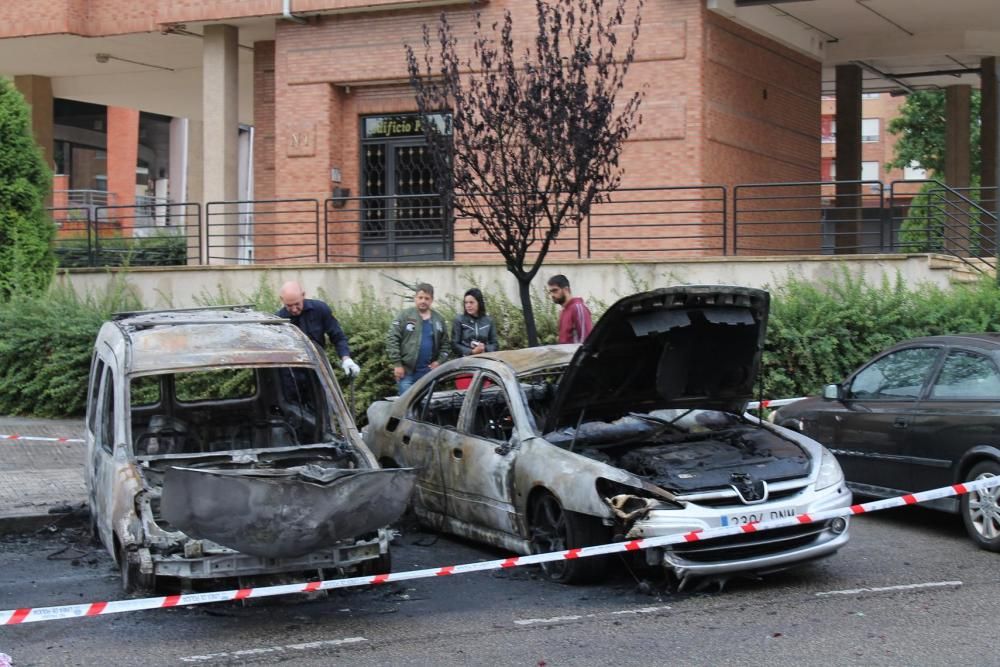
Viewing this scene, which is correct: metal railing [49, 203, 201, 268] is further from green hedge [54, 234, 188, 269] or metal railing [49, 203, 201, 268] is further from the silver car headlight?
the silver car headlight

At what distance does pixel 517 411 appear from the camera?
8586 mm

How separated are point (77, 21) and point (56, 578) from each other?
16.9 metres

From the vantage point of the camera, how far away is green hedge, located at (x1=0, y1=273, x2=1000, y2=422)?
13.8 m

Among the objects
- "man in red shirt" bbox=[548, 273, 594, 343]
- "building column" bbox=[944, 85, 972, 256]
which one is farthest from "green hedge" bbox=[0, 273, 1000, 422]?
"building column" bbox=[944, 85, 972, 256]

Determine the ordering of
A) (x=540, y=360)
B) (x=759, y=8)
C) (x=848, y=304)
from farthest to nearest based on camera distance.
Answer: (x=759, y=8) < (x=848, y=304) < (x=540, y=360)

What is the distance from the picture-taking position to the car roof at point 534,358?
9.07 metres

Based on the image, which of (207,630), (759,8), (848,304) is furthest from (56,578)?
(759,8)

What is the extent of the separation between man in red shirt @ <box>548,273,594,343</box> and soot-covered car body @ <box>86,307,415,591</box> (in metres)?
3.10

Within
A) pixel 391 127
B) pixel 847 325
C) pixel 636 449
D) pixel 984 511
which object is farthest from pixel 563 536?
pixel 391 127

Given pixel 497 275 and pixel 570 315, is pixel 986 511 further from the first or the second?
pixel 497 275

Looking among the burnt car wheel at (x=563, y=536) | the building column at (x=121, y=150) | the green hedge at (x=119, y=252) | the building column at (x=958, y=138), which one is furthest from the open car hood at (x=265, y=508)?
the building column at (x=121, y=150)

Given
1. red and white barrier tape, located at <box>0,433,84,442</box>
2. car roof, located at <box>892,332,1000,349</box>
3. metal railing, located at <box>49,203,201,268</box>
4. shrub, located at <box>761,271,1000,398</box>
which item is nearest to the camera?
car roof, located at <box>892,332,1000,349</box>

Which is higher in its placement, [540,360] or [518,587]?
[540,360]

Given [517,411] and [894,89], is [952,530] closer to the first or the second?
[517,411]
